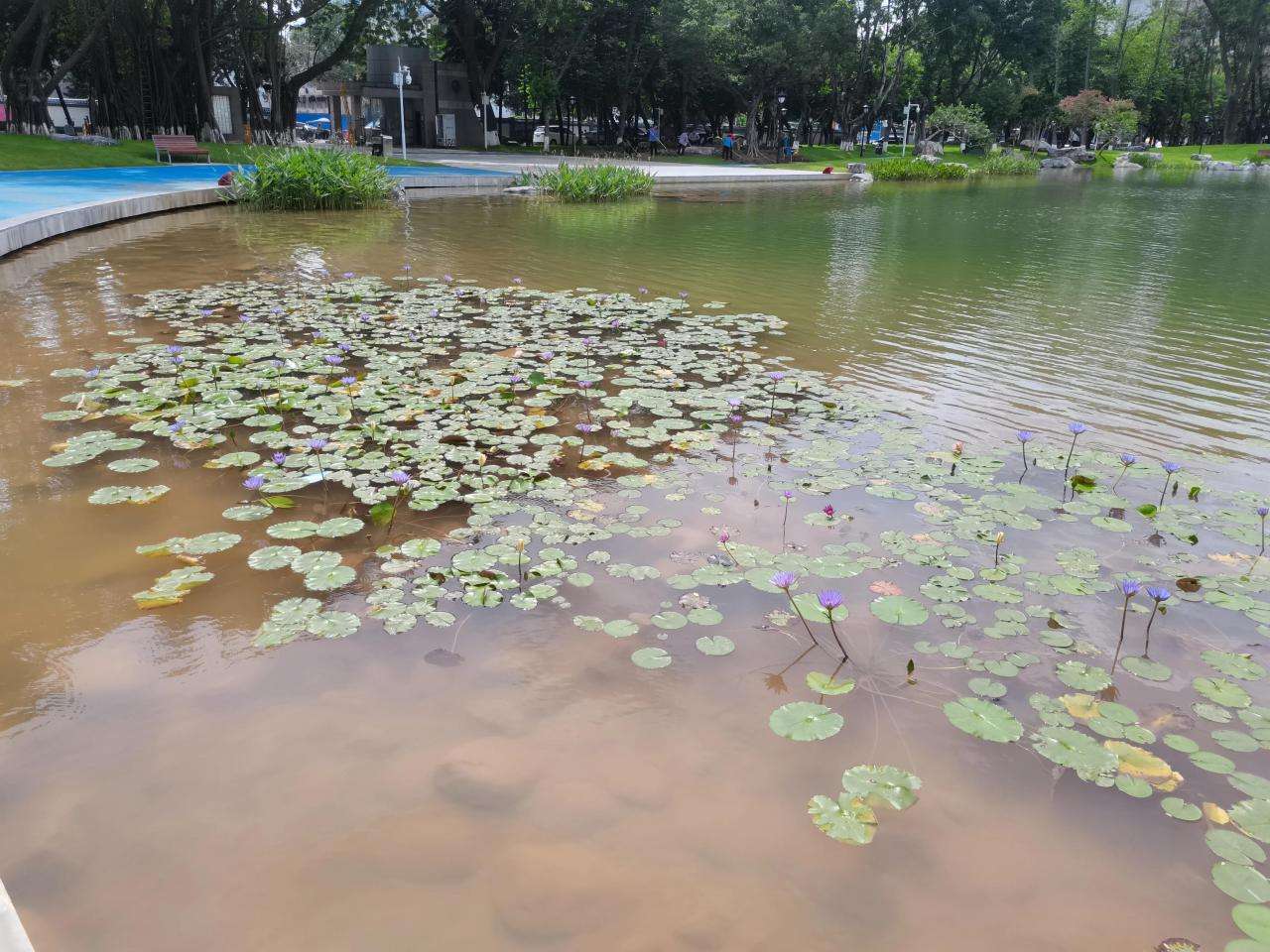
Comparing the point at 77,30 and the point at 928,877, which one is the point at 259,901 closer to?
the point at 928,877

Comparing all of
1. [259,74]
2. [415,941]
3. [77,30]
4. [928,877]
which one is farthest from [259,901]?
[259,74]

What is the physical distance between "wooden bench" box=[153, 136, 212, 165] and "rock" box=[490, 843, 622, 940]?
74.0ft

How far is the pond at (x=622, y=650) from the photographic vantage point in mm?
1846

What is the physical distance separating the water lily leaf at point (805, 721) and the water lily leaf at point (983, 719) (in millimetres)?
312

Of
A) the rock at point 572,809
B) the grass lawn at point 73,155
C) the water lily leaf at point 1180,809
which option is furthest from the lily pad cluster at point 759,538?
the grass lawn at point 73,155

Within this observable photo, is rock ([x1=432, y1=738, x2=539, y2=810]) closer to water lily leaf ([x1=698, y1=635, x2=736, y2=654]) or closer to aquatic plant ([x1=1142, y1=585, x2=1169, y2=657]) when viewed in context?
water lily leaf ([x1=698, y1=635, x2=736, y2=654])

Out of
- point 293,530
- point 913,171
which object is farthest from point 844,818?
point 913,171

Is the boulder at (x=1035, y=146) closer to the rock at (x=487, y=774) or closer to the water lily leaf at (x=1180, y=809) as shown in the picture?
the water lily leaf at (x=1180, y=809)

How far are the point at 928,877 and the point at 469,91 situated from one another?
129 feet

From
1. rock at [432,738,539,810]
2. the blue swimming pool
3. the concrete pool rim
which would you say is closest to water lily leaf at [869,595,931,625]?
rock at [432,738,539,810]

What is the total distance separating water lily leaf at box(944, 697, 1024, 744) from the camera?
2.25m

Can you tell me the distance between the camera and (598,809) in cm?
205

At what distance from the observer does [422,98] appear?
35.6 m

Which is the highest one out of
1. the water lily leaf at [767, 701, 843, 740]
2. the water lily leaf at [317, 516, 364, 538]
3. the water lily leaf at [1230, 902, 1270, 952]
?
the water lily leaf at [317, 516, 364, 538]
